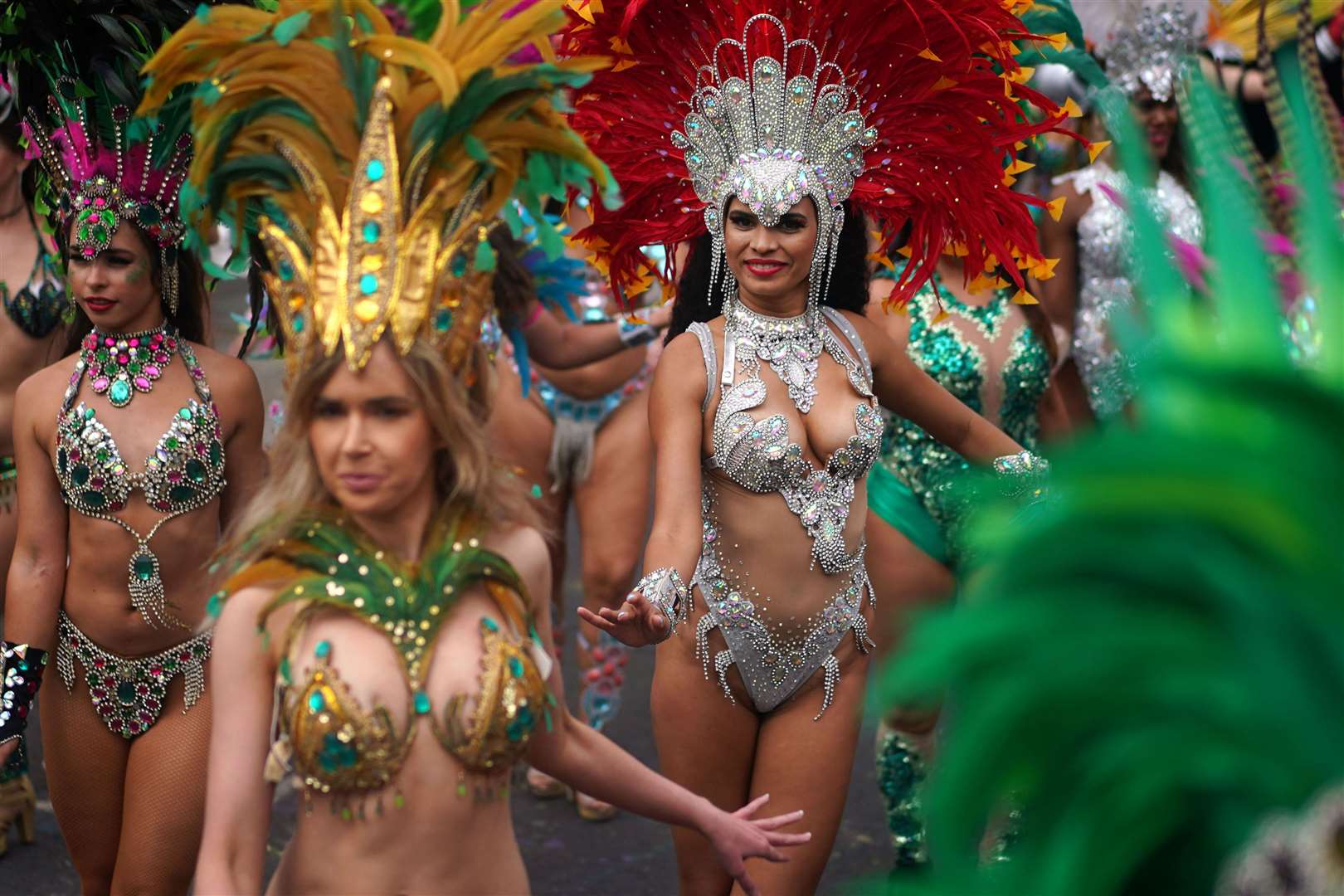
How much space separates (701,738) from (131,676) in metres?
1.30

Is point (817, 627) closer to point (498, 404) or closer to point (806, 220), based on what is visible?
point (806, 220)

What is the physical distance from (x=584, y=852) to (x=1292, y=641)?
170 inches

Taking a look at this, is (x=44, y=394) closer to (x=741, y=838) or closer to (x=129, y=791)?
(x=129, y=791)

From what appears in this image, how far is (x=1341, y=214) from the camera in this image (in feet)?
6.59

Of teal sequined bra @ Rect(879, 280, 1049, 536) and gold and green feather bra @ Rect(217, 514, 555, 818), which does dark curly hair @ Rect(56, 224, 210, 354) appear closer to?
gold and green feather bra @ Rect(217, 514, 555, 818)

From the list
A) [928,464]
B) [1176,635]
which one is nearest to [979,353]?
[928,464]

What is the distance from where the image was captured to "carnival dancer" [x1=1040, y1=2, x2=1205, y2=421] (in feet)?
21.2

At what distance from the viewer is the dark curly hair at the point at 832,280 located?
4.32 m

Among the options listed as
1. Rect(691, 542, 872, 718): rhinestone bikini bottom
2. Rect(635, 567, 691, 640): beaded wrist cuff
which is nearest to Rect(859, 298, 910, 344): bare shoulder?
Rect(691, 542, 872, 718): rhinestone bikini bottom

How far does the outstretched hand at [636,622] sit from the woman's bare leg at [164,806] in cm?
106

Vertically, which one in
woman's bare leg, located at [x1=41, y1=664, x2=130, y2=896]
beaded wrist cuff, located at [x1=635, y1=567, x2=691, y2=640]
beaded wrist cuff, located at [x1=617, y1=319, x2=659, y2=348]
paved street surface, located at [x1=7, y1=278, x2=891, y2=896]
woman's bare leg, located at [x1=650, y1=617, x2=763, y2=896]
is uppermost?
beaded wrist cuff, located at [x1=635, y1=567, x2=691, y2=640]

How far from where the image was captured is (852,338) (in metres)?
4.23

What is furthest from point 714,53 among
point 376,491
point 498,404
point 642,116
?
point 498,404

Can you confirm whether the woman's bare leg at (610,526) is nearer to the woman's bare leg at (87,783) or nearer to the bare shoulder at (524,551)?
the woman's bare leg at (87,783)
